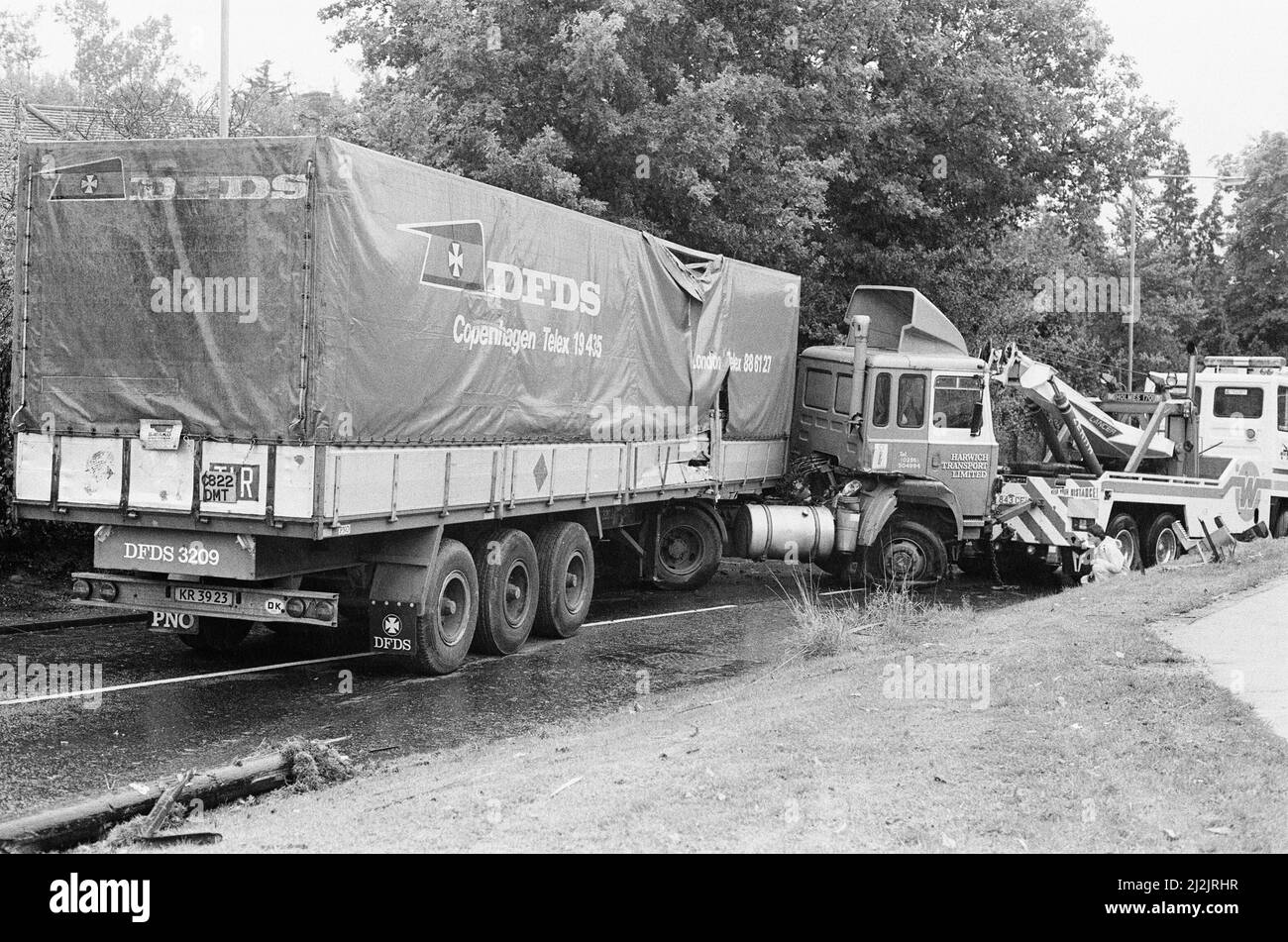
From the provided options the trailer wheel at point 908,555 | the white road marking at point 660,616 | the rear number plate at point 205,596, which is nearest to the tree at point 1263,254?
the trailer wheel at point 908,555

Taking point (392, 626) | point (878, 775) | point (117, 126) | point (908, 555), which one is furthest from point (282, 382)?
point (117, 126)

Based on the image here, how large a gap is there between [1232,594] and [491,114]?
10.4 meters

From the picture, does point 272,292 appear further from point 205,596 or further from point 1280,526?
point 1280,526

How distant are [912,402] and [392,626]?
28.4 ft

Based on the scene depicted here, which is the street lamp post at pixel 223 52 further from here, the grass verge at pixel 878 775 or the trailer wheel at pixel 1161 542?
the trailer wheel at pixel 1161 542

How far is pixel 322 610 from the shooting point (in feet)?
32.5

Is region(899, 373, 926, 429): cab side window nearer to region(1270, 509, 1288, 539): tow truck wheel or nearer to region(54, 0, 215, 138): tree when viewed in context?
region(1270, 509, 1288, 539): tow truck wheel

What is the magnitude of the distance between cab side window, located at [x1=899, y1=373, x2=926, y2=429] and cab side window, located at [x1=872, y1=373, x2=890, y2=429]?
16cm

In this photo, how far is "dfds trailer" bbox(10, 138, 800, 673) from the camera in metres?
9.59

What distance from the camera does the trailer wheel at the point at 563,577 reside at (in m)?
12.9

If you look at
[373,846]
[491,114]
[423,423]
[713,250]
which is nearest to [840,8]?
[713,250]

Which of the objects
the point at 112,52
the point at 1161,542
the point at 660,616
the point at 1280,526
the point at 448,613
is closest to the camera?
the point at 448,613

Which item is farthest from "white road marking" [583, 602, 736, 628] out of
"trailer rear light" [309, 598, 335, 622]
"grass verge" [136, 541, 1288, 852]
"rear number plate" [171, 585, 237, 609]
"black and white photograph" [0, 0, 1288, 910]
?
"rear number plate" [171, 585, 237, 609]
